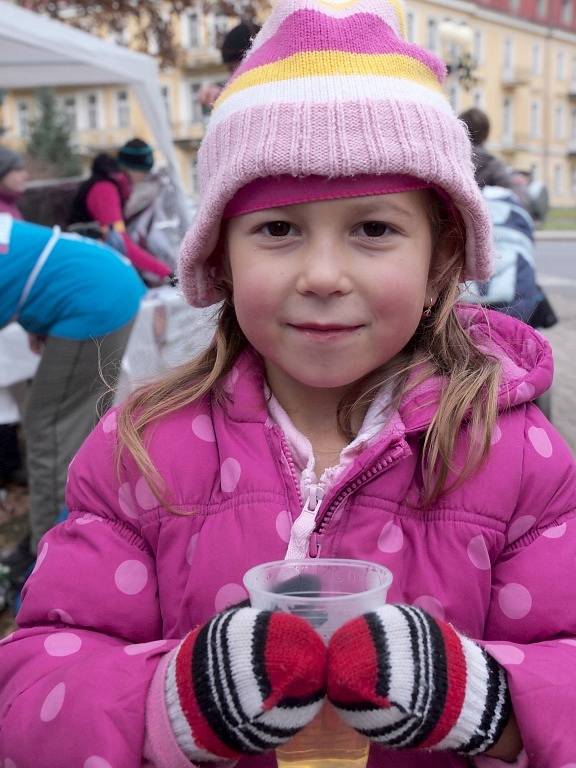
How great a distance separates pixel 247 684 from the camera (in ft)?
3.57

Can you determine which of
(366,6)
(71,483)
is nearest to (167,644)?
(71,483)

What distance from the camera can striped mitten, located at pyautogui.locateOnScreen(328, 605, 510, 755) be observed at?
3.54 ft

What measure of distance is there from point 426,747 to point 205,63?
134ft

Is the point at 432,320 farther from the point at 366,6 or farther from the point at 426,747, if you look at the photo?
the point at 426,747

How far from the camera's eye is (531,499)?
4.72ft

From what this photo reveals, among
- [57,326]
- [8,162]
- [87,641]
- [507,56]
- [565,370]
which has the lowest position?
[565,370]

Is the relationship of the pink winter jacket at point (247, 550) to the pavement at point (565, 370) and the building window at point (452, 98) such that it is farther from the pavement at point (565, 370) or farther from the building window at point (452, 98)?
the pavement at point (565, 370)

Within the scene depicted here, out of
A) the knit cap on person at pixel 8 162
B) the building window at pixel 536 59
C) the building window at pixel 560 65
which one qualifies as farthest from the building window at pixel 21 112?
the knit cap on person at pixel 8 162

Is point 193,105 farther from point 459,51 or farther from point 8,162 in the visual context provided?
point 8,162

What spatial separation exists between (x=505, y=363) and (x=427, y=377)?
0.50ft

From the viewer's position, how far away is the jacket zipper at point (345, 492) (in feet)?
4.65

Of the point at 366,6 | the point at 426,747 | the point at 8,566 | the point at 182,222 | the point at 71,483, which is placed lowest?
the point at 8,566

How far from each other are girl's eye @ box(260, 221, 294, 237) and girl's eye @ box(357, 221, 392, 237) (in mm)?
116

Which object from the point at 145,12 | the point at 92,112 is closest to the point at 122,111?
the point at 92,112
